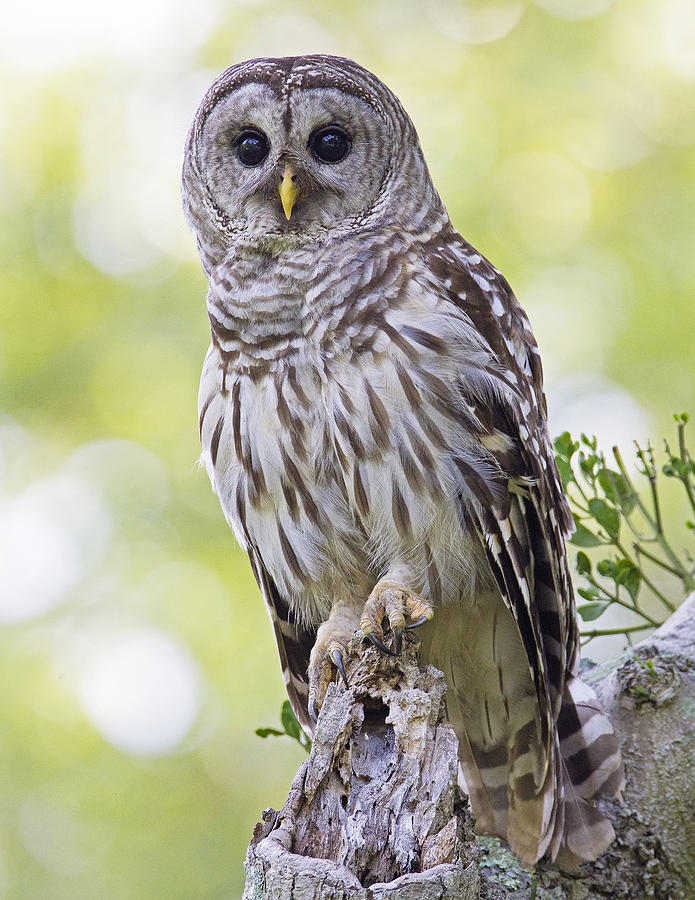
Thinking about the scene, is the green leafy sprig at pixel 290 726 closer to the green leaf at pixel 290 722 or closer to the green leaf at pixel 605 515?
the green leaf at pixel 290 722

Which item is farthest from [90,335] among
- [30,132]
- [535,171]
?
[535,171]

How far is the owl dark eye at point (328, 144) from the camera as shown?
3.29 metres

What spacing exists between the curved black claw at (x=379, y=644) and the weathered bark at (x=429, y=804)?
27mm

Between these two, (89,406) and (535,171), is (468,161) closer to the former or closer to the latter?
(535,171)

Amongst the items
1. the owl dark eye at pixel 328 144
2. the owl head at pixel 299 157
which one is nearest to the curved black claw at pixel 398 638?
the owl head at pixel 299 157

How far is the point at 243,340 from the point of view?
306cm

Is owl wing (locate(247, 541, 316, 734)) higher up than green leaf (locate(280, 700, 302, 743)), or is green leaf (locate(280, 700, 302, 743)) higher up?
owl wing (locate(247, 541, 316, 734))

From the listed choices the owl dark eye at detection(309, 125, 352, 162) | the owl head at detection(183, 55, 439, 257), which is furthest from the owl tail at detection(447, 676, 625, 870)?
the owl dark eye at detection(309, 125, 352, 162)

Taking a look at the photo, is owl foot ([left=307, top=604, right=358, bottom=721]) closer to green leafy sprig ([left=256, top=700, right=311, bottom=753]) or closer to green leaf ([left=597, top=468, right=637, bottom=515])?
green leafy sprig ([left=256, top=700, right=311, bottom=753])

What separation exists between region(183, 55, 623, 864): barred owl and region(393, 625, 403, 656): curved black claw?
11 millimetres

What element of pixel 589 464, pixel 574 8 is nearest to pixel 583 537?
pixel 589 464

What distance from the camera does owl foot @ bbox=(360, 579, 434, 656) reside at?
2.66 m

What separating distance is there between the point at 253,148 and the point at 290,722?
1.84 meters

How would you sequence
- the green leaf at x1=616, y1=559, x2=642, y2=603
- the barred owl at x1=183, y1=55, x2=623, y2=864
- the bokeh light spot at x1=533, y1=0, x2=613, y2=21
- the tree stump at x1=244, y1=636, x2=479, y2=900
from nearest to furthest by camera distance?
the tree stump at x1=244, y1=636, x2=479, y2=900 < the barred owl at x1=183, y1=55, x2=623, y2=864 < the green leaf at x1=616, y1=559, x2=642, y2=603 < the bokeh light spot at x1=533, y1=0, x2=613, y2=21
